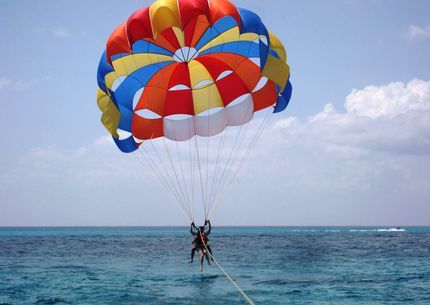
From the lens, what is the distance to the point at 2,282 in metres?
19.3

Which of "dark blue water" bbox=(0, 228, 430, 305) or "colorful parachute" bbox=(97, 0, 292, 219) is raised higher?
"colorful parachute" bbox=(97, 0, 292, 219)

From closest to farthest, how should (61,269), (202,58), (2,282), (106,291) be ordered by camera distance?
(202,58), (106,291), (2,282), (61,269)

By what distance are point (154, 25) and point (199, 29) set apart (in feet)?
8.68

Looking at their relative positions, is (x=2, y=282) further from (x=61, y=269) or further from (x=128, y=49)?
(x=128, y=49)

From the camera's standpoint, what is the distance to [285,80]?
14711mm

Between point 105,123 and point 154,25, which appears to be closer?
point 154,25

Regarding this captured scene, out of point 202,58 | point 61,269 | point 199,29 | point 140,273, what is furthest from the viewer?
point 61,269

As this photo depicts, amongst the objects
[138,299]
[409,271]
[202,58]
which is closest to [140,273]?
[138,299]

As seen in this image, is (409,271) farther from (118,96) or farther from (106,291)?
(118,96)

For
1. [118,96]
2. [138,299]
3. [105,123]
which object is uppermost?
[118,96]

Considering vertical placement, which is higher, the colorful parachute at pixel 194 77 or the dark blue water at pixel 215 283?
the colorful parachute at pixel 194 77

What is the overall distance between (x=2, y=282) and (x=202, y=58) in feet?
Result: 41.0

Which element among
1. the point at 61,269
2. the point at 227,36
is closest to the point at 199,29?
the point at 227,36

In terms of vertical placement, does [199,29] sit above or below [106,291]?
above
